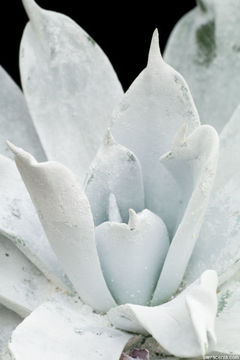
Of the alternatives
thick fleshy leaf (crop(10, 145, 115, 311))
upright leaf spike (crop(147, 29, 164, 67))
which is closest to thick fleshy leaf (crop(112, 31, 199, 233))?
upright leaf spike (crop(147, 29, 164, 67))

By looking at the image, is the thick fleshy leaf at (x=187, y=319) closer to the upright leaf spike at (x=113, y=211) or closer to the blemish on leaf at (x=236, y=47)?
the upright leaf spike at (x=113, y=211)

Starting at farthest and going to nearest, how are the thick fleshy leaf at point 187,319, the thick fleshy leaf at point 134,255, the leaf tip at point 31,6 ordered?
1. the leaf tip at point 31,6
2. the thick fleshy leaf at point 134,255
3. the thick fleshy leaf at point 187,319

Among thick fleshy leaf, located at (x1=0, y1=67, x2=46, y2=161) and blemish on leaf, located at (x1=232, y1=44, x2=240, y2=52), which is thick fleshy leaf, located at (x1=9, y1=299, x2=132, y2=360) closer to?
thick fleshy leaf, located at (x1=0, y1=67, x2=46, y2=161)

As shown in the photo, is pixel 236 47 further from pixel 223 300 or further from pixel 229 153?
pixel 223 300

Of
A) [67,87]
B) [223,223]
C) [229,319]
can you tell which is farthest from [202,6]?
[229,319]

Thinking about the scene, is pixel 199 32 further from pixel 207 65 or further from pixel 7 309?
pixel 7 309

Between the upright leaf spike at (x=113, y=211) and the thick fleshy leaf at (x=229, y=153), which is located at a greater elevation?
the thick fleshy leaf at (x=229, y=153)

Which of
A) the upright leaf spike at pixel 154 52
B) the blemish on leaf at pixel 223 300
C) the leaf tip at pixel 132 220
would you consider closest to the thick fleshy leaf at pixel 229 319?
the blemish on leaf at pixel 223 300

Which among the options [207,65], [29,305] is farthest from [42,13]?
[29,305]
